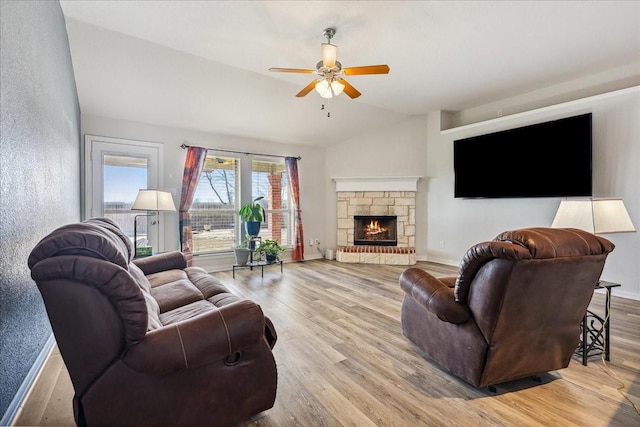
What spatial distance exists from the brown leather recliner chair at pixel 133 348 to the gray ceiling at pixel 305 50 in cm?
257

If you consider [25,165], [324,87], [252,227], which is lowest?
[252,227]

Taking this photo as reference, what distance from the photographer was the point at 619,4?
2.75 metres

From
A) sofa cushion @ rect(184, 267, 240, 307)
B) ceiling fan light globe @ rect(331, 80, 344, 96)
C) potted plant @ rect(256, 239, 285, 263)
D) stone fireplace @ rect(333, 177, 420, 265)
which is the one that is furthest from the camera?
stone fireplace @ rect(333, 177, 420, 265)

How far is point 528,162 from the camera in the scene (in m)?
4.51

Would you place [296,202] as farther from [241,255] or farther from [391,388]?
[391,388]

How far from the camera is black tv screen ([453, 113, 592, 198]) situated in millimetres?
4004

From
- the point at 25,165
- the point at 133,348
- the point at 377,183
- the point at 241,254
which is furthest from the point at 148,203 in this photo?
the point at 377,183

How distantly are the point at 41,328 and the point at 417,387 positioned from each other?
2672 millimetres

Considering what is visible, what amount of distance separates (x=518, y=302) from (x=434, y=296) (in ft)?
1.51

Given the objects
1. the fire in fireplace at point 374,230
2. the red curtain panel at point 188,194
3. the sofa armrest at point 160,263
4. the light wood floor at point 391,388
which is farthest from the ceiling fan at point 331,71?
the fire in fireplace at point 374,230

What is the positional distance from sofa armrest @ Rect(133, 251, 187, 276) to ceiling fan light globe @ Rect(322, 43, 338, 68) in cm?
245

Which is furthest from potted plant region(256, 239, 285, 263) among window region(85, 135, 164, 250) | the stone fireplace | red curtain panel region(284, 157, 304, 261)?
window region(85, 135, 164, 250)

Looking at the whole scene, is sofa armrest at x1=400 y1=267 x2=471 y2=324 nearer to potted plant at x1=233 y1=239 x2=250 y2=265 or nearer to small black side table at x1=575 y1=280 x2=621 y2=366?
small black side table at x1=575 y1=280 x2=621 y2=366

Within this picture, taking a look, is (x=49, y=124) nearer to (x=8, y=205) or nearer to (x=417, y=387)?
(x=8, y=205)
